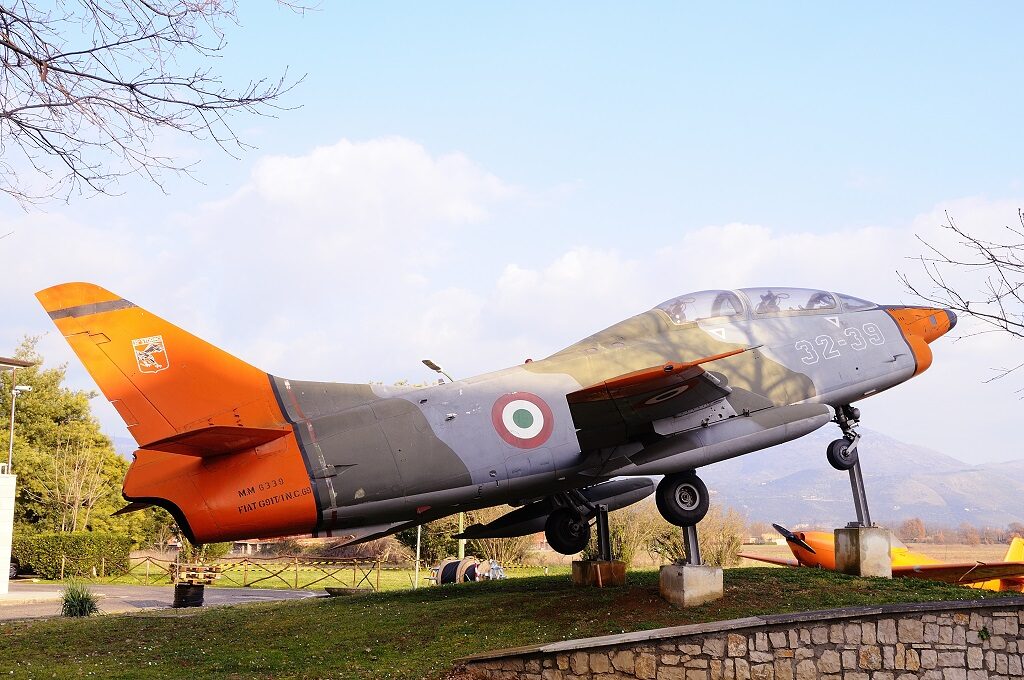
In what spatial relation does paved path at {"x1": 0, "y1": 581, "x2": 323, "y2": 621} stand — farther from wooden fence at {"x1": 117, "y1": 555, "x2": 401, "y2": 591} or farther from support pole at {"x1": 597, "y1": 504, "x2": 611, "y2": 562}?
support pole at {"x1": 597, "y1": 504, "x2": 611, "y2": 562}

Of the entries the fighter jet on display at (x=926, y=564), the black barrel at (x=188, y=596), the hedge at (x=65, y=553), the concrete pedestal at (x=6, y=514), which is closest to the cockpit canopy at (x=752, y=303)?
the fighter jet on display at (x=926, y=564)

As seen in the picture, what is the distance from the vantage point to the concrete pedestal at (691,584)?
45.7 feet

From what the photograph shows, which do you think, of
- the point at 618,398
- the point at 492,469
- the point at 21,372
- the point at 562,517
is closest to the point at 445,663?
the point at 492,469

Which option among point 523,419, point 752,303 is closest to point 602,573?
point 523,419

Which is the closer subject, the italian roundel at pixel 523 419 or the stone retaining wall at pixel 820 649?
the stone retaining wall at pixel 820 649

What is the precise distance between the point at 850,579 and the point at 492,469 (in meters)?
6.32

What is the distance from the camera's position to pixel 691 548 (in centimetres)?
1475

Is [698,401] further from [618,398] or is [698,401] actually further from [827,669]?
[827,669]

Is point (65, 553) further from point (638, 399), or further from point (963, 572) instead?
point (963, 572)

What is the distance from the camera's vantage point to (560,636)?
43.1 feet

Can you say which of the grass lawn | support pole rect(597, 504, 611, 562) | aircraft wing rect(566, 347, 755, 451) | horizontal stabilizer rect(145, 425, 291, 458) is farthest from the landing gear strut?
horizontal stabilizer rect(145, 425, 291, 458)

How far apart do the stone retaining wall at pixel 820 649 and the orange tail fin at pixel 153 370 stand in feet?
18.4

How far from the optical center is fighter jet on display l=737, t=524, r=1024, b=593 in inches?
756

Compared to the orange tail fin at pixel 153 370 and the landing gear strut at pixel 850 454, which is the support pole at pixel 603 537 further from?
the orange tail fin at pixel 153 370
